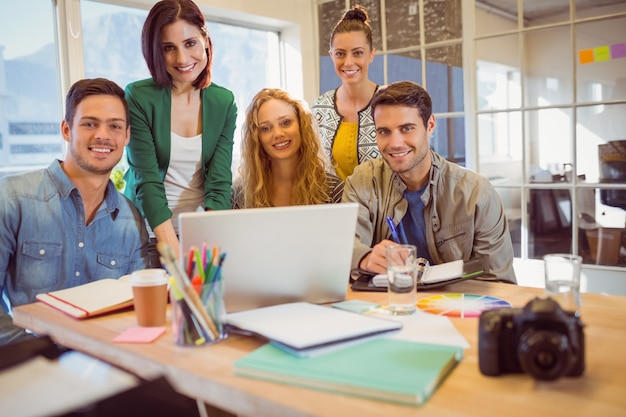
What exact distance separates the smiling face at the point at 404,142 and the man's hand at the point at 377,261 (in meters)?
0.46

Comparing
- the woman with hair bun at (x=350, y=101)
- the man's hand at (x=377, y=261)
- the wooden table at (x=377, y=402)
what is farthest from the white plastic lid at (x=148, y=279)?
the woman with hair bun at (x=350, y=101)

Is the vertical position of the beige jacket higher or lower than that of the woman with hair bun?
lower

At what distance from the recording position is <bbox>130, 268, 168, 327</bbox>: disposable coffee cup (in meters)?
1.23

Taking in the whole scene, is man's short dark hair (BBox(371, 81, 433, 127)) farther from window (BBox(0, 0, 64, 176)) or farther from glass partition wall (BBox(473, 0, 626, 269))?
→ window (BBox(0, 0, 64, 176))

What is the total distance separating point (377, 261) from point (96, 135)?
3.29 ft

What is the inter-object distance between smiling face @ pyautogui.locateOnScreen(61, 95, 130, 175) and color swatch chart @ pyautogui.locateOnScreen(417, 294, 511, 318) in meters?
1.15

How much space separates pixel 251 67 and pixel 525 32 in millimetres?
1864

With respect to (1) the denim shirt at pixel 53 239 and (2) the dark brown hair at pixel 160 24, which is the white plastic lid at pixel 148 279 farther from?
(2) the dark brown hair at pixel 160 24

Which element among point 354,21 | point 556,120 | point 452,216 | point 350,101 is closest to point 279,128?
point 350,101

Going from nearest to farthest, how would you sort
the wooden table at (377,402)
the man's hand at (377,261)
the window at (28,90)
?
the wooden table at (377,402) < the man's hand at (377,261) < the window at (28,90)

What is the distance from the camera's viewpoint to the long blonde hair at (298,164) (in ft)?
7.73

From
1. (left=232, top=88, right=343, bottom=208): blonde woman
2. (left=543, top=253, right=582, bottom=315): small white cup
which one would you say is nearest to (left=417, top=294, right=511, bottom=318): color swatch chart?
(left=543, top=253, right=582, bottom=315): small white cup

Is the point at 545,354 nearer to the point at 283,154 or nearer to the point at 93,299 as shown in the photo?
the point at 93,299

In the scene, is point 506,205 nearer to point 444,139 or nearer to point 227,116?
point 444,139
